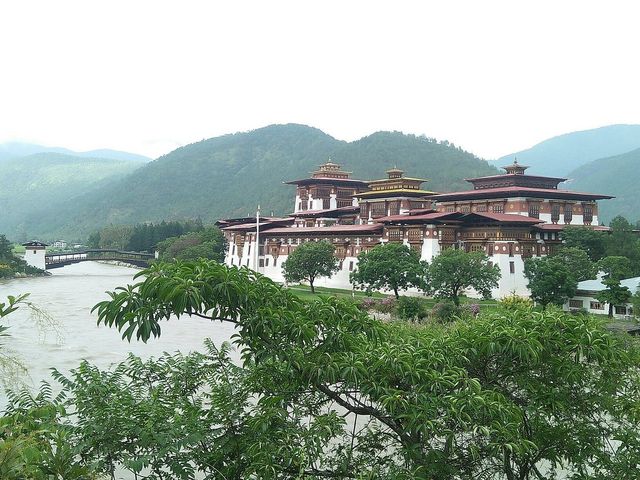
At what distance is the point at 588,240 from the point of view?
4469 cm

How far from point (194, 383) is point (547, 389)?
144 inches

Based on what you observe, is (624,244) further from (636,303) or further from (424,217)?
(636,303)

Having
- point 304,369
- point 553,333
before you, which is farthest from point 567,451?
point 304,369

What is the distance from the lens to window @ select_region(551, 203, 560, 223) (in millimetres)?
49331

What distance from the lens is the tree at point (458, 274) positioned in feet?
126

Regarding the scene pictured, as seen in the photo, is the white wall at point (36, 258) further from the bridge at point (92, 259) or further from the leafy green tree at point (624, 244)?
the leafy green tree at point (624, 244)

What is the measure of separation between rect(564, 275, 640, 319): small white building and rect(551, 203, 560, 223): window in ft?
33.7

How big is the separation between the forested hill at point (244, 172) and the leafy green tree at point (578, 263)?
70920 millimetres

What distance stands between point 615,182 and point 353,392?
16617 cm

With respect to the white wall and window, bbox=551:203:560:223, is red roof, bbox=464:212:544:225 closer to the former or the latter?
window, bbox=551:203:560:223

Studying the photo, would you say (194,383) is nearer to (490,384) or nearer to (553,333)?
(490,384)

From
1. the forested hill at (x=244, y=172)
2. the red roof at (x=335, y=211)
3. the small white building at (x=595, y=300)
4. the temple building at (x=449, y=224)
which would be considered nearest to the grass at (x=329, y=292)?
the temple building at (x=449, y=224)

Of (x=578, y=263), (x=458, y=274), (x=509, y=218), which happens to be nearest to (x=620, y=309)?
(x=578, y=263)

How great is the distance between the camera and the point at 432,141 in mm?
140625
